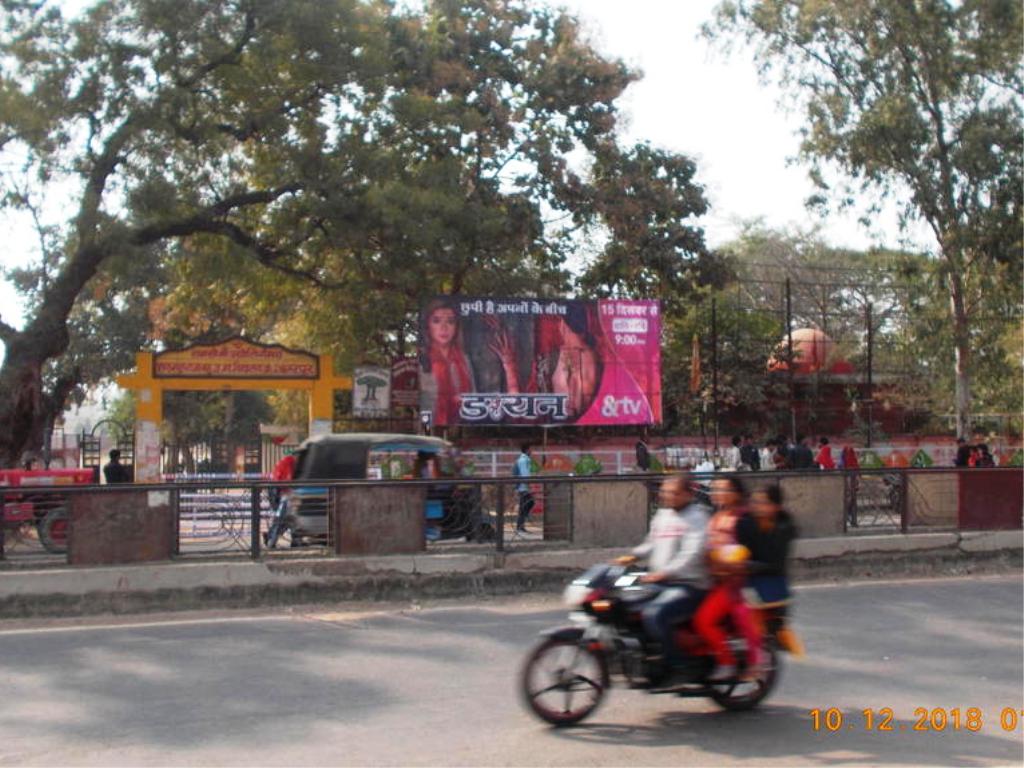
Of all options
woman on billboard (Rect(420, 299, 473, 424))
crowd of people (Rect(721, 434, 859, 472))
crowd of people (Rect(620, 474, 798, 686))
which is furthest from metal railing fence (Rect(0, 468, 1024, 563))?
woman on billboard (Rect(420, 299, 473, 424))

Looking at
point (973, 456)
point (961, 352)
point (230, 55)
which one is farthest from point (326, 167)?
point (961, 352)

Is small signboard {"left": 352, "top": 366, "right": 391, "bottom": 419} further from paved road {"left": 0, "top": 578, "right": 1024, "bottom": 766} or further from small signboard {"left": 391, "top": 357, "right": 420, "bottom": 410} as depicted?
paved road {"left": 0, "top": 578, "right": 1024, "bottom": 766}

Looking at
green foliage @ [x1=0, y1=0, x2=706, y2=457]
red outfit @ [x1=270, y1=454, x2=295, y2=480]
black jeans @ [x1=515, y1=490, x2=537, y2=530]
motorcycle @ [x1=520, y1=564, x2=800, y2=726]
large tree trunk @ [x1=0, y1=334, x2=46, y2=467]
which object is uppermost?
green foliage @ [x1=0, y1=0, x2=706, y2=457]

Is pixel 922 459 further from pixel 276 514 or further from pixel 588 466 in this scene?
pixel 276 514

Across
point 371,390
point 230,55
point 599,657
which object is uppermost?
point 230,55

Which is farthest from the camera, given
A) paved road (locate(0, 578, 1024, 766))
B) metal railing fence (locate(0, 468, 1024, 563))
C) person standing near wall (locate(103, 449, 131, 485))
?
person standing near wall (locate(103, 449, 131, 485))

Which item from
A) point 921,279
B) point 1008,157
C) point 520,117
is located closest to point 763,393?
point 921,279

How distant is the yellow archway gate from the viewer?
20.8 m

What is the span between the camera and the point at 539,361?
85.7 ft

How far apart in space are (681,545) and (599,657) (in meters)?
0.90

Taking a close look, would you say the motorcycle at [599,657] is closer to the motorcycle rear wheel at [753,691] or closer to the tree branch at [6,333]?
the motorcycle rear wheel at [753,691]

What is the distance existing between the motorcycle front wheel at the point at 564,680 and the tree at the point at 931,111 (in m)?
24.1

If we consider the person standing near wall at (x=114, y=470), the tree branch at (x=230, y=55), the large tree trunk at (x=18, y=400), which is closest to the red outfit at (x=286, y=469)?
the person standing near wall at (x=114, y=470)

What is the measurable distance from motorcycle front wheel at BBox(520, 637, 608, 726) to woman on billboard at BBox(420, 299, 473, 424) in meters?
18.5
